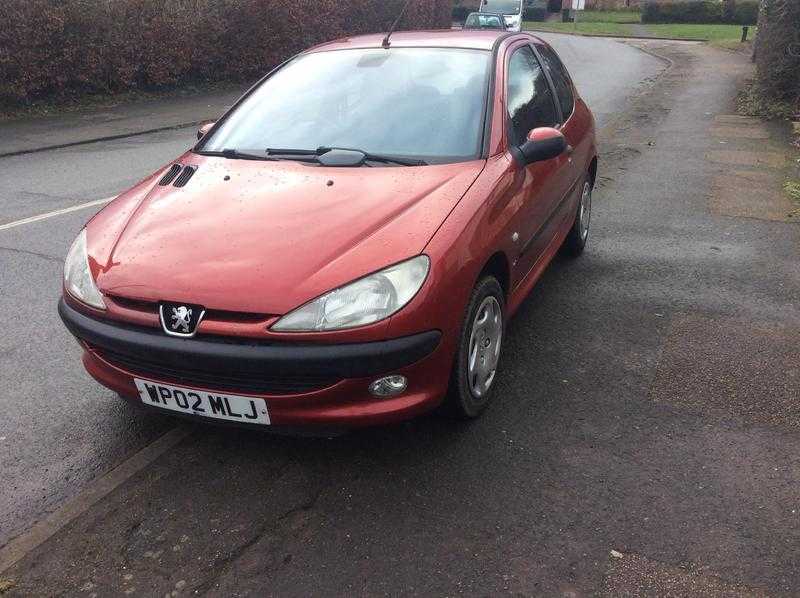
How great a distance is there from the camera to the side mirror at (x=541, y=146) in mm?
3676

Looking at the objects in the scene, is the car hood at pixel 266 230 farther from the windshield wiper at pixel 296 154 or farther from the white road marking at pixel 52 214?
the white road marking at pixel 52 214

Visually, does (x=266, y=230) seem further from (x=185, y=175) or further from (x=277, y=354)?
(x=185, y=175)

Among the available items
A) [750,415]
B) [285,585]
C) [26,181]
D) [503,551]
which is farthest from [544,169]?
[26,181]

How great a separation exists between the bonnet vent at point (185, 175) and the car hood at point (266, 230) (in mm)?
42

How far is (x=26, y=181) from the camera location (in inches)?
324

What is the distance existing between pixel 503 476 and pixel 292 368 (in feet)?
3.26

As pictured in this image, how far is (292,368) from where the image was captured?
8.39ft

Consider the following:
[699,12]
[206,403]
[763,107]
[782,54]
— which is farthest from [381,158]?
[699,12]

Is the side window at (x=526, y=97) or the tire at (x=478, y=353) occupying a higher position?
the side window at (x=526, y=97)

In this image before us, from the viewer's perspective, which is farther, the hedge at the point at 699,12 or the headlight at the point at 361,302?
the hedge at the point at 699,12

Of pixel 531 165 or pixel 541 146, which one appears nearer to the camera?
pixel 541 146

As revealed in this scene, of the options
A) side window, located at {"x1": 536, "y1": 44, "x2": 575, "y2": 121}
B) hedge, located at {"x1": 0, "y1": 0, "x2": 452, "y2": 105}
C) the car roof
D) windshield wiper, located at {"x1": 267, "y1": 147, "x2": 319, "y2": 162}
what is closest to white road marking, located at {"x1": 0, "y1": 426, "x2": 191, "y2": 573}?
windshield wiper, located at {"x1": 267, "y1": 147, "x2": 319, "y2": 162}

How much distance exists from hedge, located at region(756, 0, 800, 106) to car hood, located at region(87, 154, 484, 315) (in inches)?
434

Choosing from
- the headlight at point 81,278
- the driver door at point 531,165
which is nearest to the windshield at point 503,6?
the driver door at point 531,165
